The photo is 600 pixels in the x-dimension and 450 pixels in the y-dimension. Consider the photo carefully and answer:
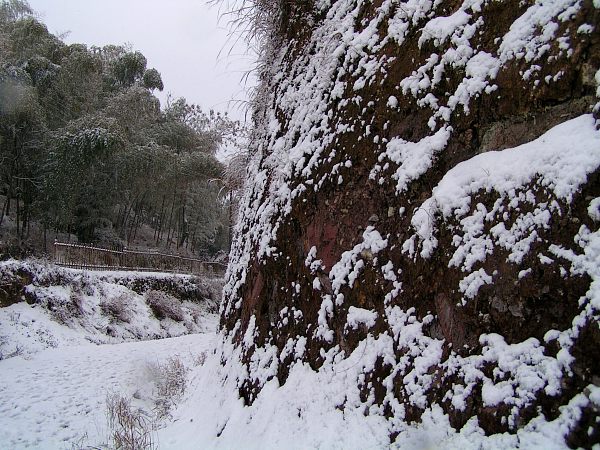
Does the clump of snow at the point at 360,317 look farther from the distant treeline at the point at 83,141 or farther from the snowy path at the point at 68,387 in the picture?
the distant treeline at the point at 83,141

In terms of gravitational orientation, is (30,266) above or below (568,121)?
below

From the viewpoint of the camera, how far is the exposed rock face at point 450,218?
4.17 feet

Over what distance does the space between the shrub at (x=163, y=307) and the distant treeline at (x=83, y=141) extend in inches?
161

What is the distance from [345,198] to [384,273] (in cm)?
60

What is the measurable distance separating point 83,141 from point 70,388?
13872mm

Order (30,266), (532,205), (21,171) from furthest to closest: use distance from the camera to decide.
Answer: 1. (21,171)
2. (30,266)
3. (532,205)

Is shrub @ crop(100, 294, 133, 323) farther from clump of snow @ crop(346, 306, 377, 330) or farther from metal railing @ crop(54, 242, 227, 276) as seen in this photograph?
clump of snow @ crop(346, 306, 377, 330)

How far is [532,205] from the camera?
140 centimetres

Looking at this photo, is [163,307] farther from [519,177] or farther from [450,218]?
[519,177]

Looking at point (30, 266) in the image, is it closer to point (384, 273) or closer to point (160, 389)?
point (160, 389)

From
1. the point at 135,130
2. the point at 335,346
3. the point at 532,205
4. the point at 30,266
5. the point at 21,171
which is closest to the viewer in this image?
the point at 532,205

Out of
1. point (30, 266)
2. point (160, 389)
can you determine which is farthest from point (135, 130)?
point (160, 389)

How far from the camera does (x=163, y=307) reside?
49.4 ft

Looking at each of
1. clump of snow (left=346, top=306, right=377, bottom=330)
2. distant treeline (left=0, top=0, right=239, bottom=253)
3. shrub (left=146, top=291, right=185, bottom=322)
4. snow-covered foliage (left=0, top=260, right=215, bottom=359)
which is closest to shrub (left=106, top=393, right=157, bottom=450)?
clump of snow (left=346, top=306, right=377, bottom=330)
